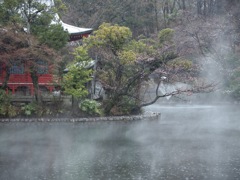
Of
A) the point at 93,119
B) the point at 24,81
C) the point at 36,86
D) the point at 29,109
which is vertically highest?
the point at 24,81

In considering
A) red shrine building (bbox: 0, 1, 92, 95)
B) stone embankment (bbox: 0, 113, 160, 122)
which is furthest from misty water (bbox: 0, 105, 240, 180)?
red shrine building (bbox: 0, 1, 92, 95)

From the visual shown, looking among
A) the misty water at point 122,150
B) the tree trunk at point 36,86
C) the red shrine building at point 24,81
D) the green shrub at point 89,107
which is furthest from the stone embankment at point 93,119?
the red shrine building at point 24,81

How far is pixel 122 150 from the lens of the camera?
1336cm

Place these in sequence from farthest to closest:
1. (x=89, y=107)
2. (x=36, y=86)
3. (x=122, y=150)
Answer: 1. (x=36, y=86)
2. (x=89, y=107)
3. (x=122, y=150)

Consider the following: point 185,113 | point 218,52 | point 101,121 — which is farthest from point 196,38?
point 101,121

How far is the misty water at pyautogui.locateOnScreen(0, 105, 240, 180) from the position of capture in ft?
33.9

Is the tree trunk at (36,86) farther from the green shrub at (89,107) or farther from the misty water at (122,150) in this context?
the green shrub at (89,107)

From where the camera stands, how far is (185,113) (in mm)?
24500

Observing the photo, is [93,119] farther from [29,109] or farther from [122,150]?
[122,150]

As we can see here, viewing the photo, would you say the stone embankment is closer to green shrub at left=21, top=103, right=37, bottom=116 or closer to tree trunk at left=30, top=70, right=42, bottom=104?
green shrub at left=21, top=103, right=37, bottom=116

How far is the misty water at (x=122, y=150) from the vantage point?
1034 cm

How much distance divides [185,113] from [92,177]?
15.3 m

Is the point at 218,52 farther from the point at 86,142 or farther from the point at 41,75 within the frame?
the point at 86,142

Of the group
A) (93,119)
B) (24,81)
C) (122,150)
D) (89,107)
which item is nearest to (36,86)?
(24,81)
